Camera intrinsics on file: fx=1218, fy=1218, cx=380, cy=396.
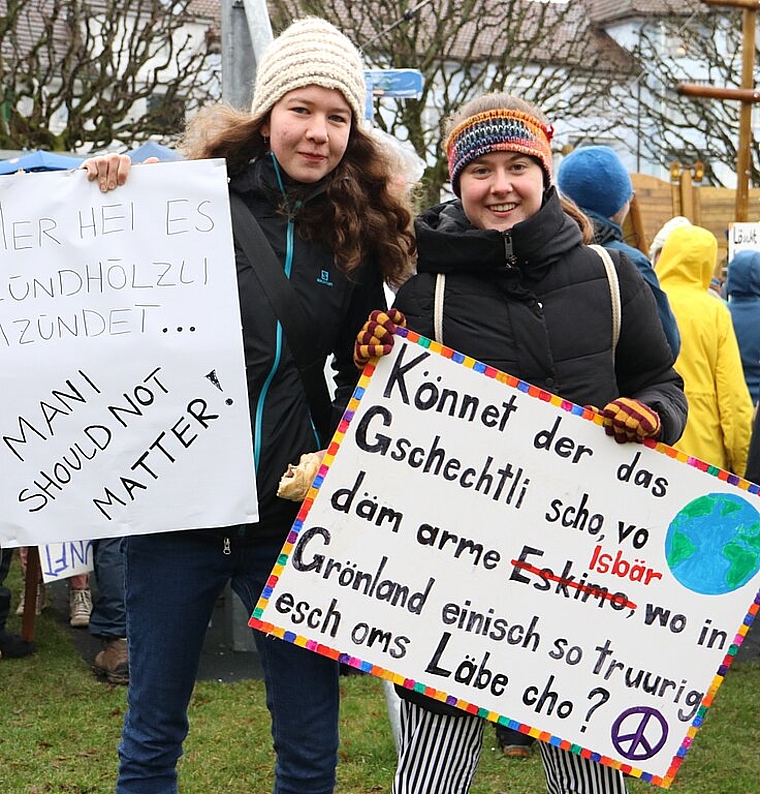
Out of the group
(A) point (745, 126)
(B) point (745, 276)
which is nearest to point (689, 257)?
(B) point (745, 276)

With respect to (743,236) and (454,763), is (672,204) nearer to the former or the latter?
(743,236)

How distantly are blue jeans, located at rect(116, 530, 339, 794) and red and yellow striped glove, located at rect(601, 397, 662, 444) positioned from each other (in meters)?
0.78

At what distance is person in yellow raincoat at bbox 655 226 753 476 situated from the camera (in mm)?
5027

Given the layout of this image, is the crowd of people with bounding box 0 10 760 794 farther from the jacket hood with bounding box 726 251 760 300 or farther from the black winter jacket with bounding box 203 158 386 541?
the jacket hood with bounding box 726 251 760 300

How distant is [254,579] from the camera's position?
269 cm

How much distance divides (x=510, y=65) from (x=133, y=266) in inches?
745

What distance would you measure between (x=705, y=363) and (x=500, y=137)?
2.75 m

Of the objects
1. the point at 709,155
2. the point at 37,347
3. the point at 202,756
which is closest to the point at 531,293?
the point at 37,347

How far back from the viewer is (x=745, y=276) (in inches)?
227

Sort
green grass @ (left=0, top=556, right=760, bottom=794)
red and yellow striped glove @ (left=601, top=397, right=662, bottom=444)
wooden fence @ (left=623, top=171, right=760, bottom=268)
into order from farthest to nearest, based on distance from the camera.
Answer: wooden fence @ (left=623, top=171, right=760, bottom=268) → green grass @ (left=0, top=556, right=760, bottom=794) → red and yellow striped glove @ (left=601, top=397, right=662, bottom=444)

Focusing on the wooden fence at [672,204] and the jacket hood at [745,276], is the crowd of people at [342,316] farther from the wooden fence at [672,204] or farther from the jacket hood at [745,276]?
the wooden fence at [672,204]

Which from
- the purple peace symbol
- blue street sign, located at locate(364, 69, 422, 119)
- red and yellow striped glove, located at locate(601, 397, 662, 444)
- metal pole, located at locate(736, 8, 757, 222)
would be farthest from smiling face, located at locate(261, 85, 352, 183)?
metal pole, located at locate(736, 8, 757, 222)

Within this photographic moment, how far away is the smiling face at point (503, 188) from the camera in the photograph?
2.59m

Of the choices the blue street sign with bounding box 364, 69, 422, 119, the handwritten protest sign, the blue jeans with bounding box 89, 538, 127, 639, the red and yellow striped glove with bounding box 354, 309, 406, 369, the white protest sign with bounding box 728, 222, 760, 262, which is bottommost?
the blue jeans with bounding box 89, 538, 127, 639
